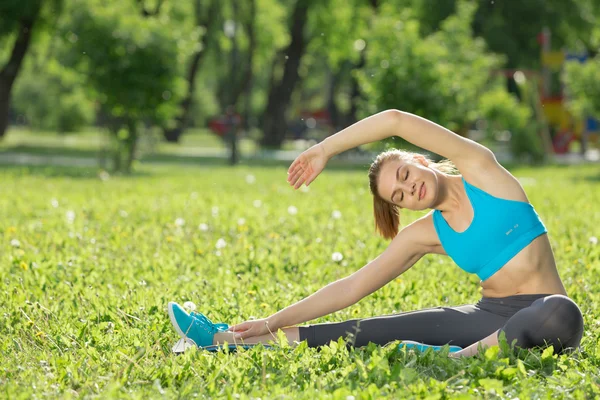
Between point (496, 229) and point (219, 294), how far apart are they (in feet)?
6.50

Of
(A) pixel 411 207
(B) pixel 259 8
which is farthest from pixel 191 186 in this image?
(B) pixel 259 8

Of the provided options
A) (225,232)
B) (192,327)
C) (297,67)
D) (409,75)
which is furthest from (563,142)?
(192,327)

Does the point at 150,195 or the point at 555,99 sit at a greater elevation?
the point at 555,99

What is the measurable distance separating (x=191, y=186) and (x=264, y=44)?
24.7m

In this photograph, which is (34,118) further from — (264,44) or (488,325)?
(488,325)

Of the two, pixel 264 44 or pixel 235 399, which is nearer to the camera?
pixel 235 399

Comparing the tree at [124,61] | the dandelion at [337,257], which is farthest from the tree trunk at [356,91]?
the dandelion at [337,257]

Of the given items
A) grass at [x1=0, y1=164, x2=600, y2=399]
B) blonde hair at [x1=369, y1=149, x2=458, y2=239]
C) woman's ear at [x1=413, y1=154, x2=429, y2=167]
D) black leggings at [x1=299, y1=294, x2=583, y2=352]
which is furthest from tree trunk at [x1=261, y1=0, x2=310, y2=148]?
black leggings at [x1=299, y1=294, x2=583, y2=352]

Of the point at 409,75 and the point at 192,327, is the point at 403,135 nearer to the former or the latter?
the point at 192,327

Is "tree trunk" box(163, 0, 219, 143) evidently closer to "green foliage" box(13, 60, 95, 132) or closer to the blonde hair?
"green foliage" box(13, 60, 95, 132)

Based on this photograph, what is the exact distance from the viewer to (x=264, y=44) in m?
37.8

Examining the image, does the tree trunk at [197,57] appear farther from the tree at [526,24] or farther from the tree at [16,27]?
the tree at [526,24]

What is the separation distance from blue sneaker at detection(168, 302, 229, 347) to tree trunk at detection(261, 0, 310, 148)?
24549 millimetres

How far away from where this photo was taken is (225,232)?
8008 mm
